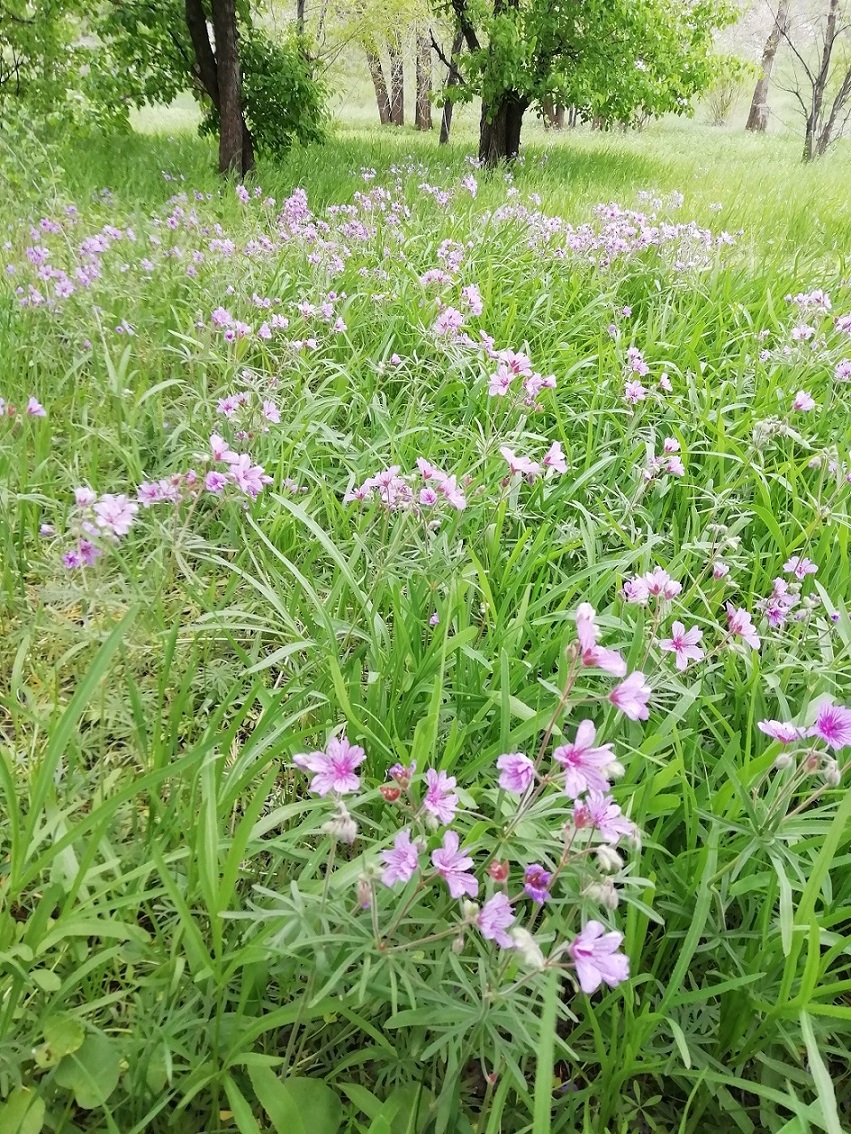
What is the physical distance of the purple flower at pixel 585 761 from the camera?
2.96 feet

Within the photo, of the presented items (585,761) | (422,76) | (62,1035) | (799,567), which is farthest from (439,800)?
(422,76)

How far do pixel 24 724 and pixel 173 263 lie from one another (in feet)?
9.45

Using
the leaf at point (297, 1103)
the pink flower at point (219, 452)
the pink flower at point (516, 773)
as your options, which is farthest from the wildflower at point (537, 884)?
the pink flower at point (219, 452)

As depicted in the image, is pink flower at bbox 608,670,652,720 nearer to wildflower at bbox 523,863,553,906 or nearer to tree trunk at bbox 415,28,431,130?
wildflower at bbox 523,863,553,906

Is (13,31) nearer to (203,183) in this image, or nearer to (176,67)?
(176,67)

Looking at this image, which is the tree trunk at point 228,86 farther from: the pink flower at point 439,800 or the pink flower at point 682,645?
the pink flower at point 439,800

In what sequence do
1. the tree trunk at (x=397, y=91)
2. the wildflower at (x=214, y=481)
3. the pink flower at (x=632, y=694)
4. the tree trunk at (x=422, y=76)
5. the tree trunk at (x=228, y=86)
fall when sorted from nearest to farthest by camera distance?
the pink flower at (x=632, y=694), the wildflower at (x=214, y=481), the tree trunk at (x=228, y=86), the tree trunk at (x=422, y=76), the tree trunk at (x=397, y=91)

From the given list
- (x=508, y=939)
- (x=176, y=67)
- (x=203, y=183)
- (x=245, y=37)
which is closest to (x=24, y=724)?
(x=508, y=939)

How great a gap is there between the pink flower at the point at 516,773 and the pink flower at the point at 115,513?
0.91 metres

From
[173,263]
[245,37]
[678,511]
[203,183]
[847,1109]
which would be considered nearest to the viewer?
[847,1109]

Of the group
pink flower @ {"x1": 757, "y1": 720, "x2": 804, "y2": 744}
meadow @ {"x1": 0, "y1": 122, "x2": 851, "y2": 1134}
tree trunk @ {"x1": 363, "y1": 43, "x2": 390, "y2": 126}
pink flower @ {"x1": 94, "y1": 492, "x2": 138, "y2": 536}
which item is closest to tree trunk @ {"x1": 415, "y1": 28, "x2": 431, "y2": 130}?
tree trunk @ {"x1": 363, "y1": 43, "x2": 390, "y2": 126}

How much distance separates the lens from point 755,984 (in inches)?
46.3

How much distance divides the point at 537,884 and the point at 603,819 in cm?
13

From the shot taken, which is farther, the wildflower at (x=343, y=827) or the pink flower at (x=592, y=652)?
the pink flower at (x=592, y=652)
